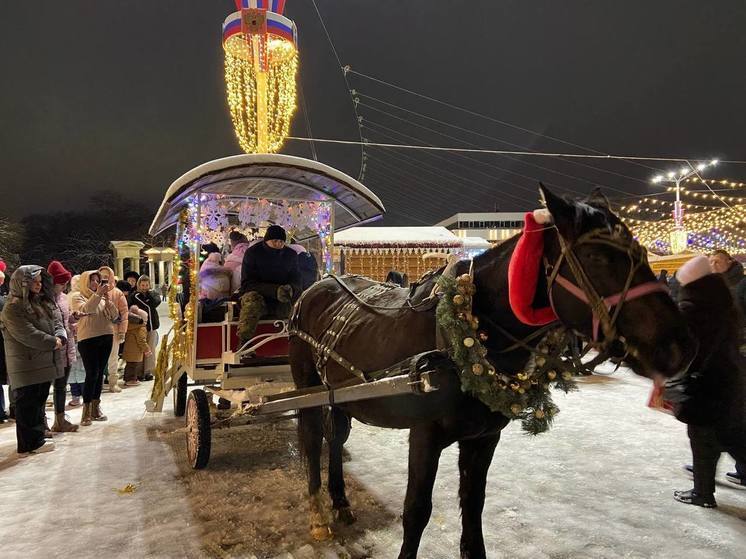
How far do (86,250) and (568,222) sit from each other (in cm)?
3336

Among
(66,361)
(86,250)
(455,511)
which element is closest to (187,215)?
(66,361)

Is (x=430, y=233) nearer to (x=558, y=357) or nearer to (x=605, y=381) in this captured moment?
(x=605, y=381)

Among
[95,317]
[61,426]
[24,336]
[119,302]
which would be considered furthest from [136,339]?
[24,336]

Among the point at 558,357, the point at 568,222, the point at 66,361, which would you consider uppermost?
the point at 568,222

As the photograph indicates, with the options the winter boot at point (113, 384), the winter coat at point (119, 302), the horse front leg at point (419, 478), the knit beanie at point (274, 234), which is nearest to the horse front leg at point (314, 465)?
the horse front leg at point (419, 478)

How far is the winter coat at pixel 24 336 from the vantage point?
436 centimetres

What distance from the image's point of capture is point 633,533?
290cm

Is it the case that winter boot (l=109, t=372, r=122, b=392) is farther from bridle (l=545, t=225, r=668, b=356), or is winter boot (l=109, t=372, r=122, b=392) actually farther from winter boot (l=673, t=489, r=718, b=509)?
bridle (l=545, t=225, r=668, b=356)

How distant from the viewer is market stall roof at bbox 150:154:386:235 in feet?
13.1

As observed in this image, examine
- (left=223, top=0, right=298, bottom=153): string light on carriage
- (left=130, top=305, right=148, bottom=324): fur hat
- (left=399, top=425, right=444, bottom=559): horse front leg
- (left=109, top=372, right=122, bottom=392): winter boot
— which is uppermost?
(left=223, top=0, right=298, bottom=153): string light on carriage

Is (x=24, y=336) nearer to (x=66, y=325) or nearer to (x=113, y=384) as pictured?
(x=66, y=325)

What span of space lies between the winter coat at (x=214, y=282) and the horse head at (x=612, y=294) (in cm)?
401

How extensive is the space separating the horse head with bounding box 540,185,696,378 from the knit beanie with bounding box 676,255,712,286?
4.31ft

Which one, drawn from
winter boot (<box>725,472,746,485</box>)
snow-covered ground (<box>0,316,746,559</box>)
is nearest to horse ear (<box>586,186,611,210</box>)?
snow-covered ground (<box>0,316,746,559</box>)
